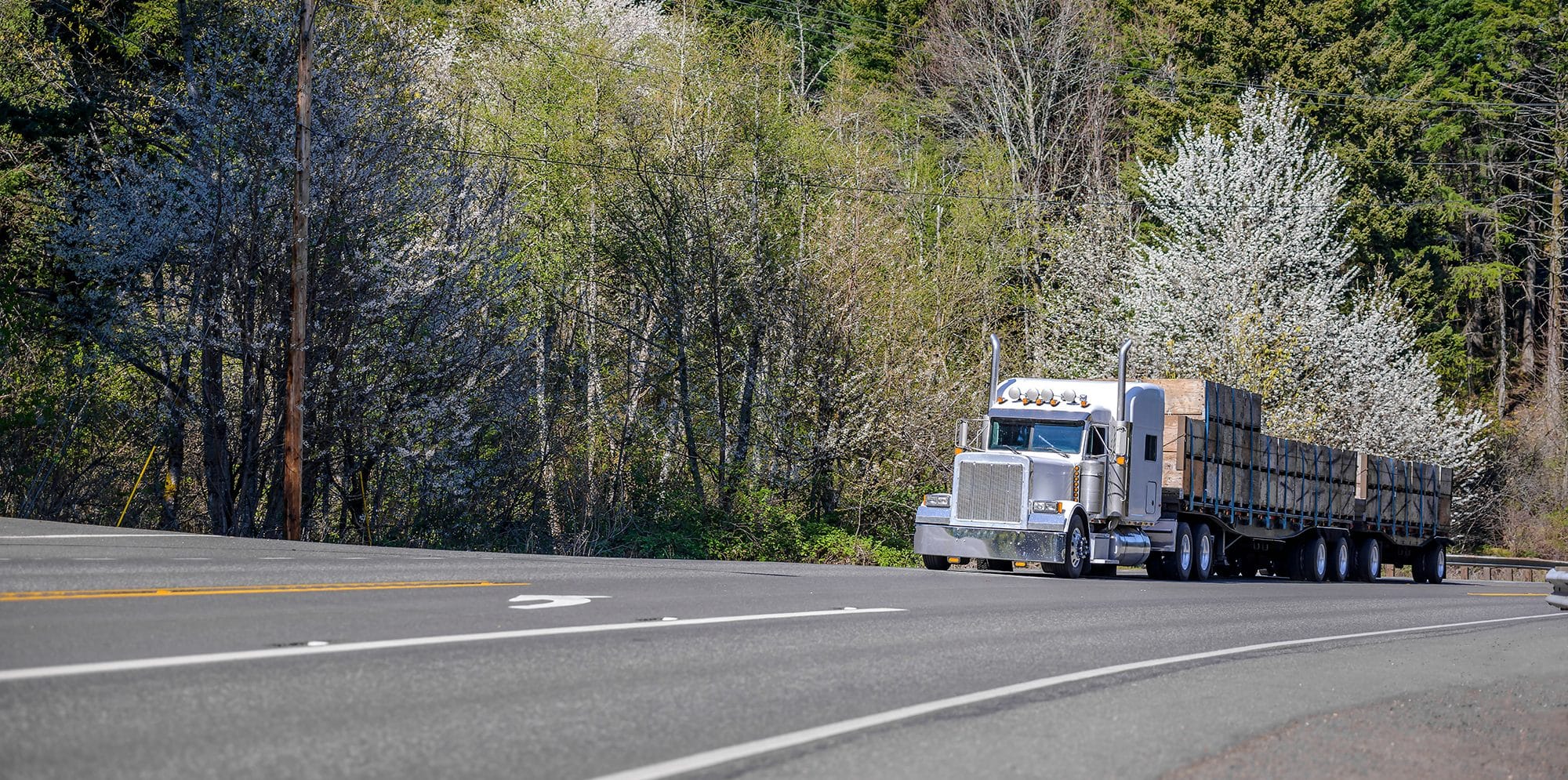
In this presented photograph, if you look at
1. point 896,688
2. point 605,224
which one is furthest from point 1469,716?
point 605,224

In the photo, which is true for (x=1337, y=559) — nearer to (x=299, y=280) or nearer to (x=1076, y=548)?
(x=1076, y=548)

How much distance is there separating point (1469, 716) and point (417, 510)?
73.6 feet

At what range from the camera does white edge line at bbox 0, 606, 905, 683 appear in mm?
7211

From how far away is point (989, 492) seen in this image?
75.3 ft

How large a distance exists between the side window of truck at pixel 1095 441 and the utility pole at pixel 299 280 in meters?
13.0

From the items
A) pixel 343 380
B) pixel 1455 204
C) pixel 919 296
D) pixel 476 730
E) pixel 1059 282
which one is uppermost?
pixel 1455 204

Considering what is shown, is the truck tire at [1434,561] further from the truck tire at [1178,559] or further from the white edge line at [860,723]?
the white edge line at [860,723]

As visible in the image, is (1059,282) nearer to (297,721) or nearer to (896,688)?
(896,688)

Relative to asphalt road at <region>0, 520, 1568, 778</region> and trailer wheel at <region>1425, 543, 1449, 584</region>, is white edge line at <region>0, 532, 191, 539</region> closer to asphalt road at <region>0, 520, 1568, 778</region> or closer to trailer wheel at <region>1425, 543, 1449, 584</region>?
asphalt road at <region>0, 520, 1568, 778</region>

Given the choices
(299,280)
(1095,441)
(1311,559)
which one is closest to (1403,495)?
(1311,559)

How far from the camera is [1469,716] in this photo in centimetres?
1020

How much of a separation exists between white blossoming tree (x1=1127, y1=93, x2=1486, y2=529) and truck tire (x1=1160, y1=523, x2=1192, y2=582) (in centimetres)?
1437

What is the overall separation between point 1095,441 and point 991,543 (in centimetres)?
252

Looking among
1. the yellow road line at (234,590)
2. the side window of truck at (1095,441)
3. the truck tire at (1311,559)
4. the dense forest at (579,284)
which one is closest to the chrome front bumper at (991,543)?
the side window of truck at (1095,441)
